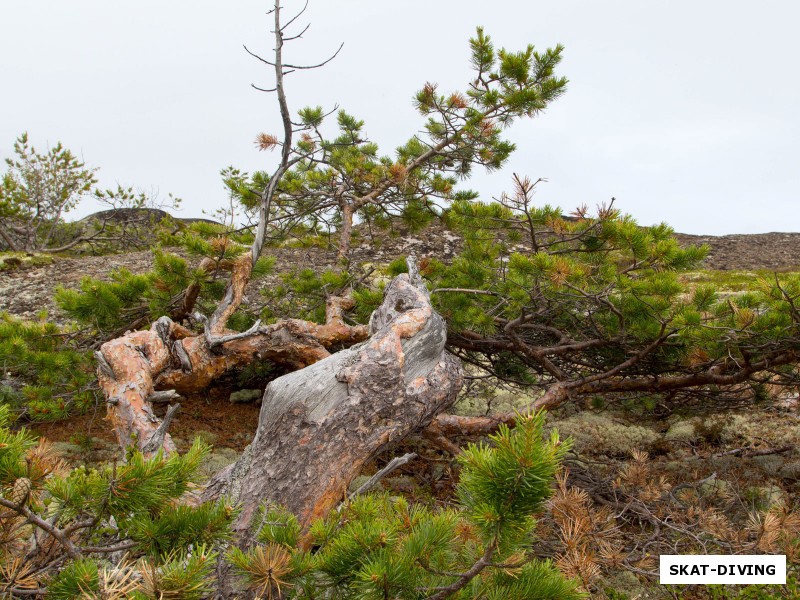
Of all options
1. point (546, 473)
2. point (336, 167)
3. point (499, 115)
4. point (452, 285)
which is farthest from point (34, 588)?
point (499, 115)

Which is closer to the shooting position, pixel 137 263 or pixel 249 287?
pixel 249 287

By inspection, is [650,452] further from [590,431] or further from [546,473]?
[546,473]

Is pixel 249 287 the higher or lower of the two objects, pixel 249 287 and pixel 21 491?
the higher

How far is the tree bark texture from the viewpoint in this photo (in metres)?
3.03

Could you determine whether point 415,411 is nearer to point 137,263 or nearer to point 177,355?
point 177,355

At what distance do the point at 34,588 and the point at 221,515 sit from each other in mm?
611

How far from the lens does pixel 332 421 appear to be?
314 cm

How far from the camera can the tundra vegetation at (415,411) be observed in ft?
5.57

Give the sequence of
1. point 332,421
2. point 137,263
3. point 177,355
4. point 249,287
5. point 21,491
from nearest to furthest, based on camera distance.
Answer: point 21,491 < point 332,421 < point 177,355 < point 249,287 < point 137,263

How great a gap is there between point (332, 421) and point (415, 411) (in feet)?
1.70

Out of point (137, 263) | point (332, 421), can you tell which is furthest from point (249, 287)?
point (332, 421)

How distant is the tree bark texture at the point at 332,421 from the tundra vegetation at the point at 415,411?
0.01 metres

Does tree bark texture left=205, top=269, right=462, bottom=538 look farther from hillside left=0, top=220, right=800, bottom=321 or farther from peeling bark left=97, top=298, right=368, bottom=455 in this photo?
hillside left=0, top=220, right=800, bottom=321

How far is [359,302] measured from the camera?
18.2 feet
